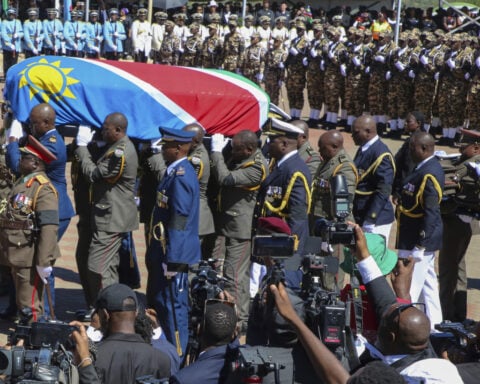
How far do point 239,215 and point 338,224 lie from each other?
3.80 meters

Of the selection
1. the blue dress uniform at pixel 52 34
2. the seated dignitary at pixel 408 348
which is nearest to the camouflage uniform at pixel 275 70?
the blue dress uniform at pixel 52 34

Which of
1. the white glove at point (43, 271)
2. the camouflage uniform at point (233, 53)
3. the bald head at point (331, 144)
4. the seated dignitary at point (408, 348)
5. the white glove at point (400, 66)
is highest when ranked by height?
the seated dignitary at point (408, 348)

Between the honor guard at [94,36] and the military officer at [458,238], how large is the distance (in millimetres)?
20129

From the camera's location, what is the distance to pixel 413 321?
4.48m

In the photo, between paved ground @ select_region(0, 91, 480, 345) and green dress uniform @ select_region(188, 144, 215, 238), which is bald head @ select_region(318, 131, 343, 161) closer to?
green dress uniform @ select_region(188, 144, 215, 238)

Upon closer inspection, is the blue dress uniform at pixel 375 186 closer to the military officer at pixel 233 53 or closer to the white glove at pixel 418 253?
the white glove at pixel 418 253

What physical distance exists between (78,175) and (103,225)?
69 centimetres

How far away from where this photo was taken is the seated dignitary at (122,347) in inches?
197

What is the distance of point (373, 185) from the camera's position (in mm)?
9219

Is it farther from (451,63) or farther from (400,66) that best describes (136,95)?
(400,66)

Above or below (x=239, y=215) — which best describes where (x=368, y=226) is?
below

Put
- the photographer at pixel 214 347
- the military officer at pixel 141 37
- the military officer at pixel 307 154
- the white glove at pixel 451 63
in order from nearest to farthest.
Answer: the photographer at pixel 214 347 → the military officer at pixel 307 154 → the white glove at pixel 451 63 → the military officer at pixel 141 37

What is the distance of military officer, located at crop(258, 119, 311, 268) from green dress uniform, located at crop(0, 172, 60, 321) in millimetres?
1734

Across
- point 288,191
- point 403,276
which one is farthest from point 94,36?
point 403,276
